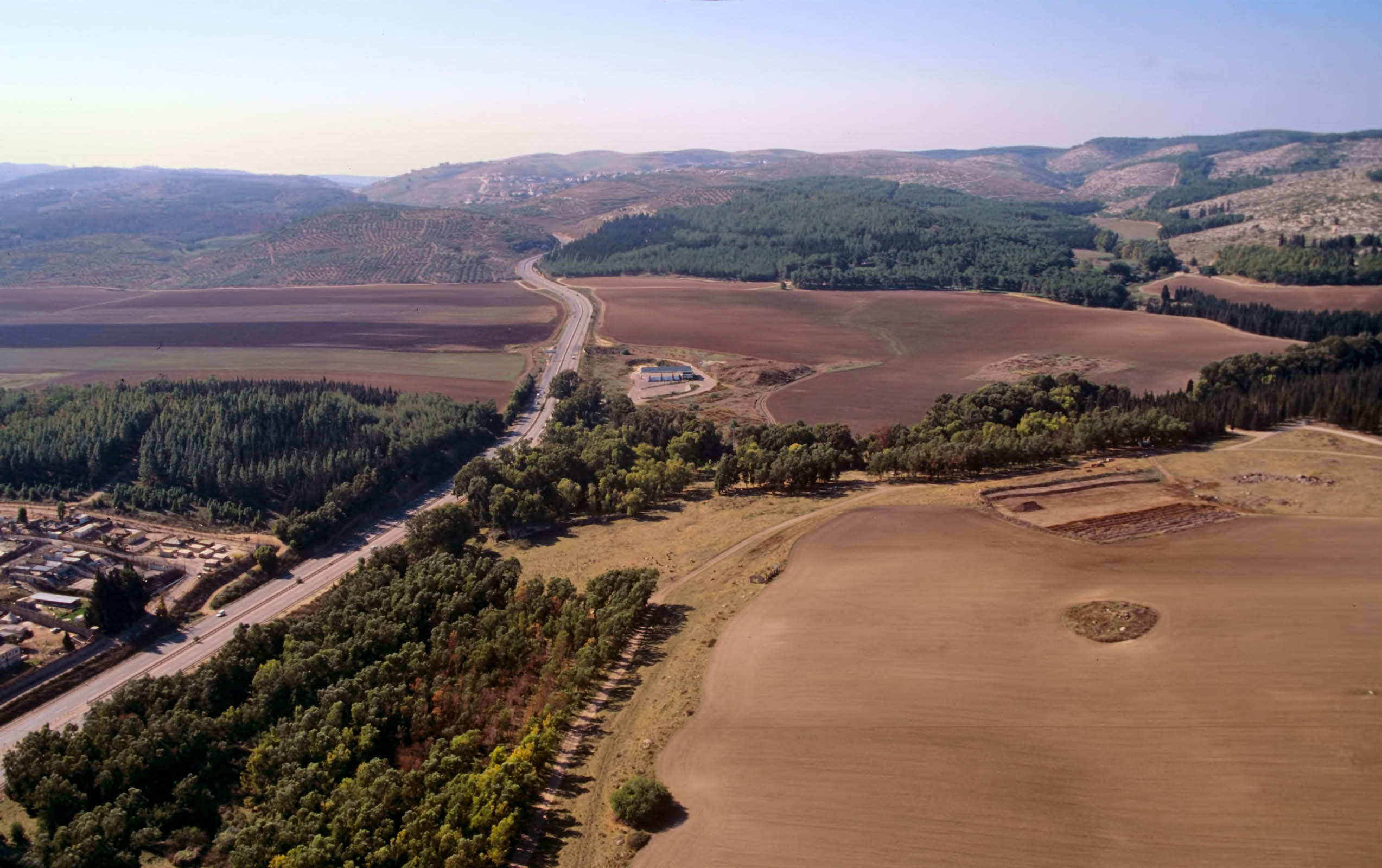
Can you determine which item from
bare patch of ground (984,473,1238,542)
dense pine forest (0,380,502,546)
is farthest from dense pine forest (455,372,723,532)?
bare patch of ground (984,473,1238,542)

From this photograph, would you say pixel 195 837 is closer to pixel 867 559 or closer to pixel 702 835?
pixel 702 835


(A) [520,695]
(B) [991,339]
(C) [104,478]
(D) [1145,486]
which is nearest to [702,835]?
(A) [520,695]

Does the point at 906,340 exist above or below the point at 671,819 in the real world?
above

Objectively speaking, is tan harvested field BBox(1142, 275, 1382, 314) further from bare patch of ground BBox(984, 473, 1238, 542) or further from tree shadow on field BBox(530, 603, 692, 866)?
tree shadow on field BBox(530, 603, 692, 866)

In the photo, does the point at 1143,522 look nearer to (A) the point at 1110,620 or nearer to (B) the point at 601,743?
(A) the point at 1110,620

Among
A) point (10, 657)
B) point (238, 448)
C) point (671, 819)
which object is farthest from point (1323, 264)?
point (10, 657)

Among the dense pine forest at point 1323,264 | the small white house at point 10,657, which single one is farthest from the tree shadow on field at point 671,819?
the dense pine forest at point 1323,264
